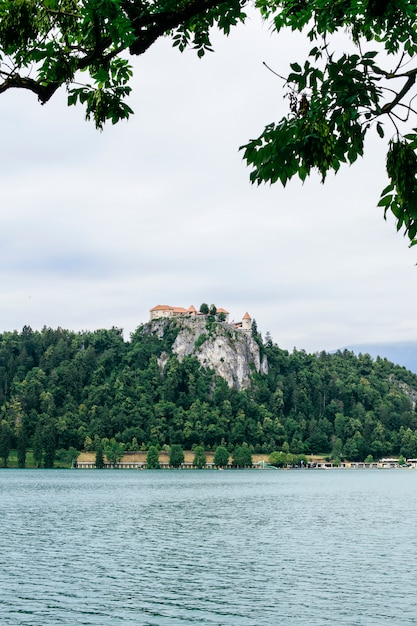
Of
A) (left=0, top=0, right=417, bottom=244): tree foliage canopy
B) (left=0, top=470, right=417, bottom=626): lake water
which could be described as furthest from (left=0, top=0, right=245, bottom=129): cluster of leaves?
(left=0, top=470, right=417, bottom=626): lake water

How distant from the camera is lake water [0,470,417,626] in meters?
34.3

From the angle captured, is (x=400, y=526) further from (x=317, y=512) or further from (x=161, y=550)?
(x=161, y=550)

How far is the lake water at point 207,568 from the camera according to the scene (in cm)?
3431

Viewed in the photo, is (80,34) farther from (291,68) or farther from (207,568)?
(207,568)

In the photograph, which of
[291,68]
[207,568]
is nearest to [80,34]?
[291,68]

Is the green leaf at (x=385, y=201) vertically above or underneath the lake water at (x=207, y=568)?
above

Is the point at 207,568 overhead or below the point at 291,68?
below

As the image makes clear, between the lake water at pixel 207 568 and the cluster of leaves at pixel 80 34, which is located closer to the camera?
the cluster of leaves at pixel 80 34

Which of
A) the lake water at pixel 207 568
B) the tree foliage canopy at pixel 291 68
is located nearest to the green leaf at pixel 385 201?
the tree foliage canopy at pixel 291 68

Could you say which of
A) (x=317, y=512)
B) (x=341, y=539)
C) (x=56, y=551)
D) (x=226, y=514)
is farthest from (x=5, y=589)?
(x=317, y=512)

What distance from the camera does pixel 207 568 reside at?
48000mm

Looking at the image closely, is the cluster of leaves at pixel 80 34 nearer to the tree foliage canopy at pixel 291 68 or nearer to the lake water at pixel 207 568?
the tree foliage canopy at pixel 291 68

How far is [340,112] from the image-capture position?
5.80 m

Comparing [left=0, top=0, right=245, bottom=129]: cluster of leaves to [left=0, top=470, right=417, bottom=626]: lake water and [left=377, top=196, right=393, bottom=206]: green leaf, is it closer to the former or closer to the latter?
[left=377, top=196, right=393, bottom=206]: green leaf
